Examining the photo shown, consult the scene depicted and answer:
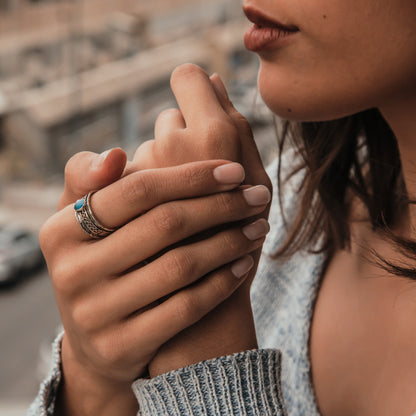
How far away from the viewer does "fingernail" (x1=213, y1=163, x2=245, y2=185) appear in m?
0.41

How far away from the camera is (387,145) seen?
621 millimetres

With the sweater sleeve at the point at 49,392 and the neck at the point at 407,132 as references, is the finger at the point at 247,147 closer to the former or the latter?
the neck at the point at 407,132

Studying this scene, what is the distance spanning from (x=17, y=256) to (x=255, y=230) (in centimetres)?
200

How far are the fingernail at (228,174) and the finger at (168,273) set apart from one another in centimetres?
5

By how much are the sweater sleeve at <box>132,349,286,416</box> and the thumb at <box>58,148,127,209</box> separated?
18 cm

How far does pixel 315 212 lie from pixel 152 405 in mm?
344

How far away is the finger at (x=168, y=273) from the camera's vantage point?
399 millimetres

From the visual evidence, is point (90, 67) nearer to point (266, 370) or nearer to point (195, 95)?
point (195, 95)

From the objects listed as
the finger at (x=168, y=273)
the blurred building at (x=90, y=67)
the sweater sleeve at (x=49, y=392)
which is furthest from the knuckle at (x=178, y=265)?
the blurred building at (x=90, y=67)

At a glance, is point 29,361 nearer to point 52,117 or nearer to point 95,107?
point 52,117

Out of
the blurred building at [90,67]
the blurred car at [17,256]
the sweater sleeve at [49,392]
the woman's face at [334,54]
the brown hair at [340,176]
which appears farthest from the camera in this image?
the blurred building at [90,67]

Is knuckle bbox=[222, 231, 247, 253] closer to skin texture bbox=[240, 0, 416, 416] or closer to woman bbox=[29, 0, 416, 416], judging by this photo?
woman bbox=[29, 0, 416, 416]

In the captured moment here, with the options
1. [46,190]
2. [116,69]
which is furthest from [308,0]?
[116,69]

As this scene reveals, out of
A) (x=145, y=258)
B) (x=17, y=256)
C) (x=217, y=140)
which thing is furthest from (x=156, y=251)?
(x=17, y=256)
